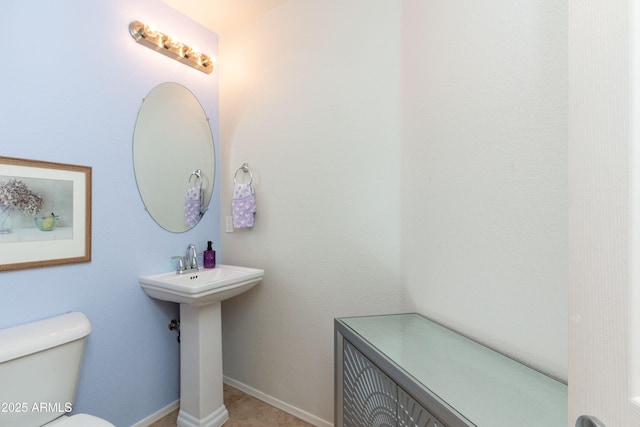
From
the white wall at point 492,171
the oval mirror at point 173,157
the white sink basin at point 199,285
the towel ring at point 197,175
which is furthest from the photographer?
the towel ring at point 197,175

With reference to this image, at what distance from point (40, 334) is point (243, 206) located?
1.13 meters

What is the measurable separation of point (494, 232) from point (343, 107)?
1.03m

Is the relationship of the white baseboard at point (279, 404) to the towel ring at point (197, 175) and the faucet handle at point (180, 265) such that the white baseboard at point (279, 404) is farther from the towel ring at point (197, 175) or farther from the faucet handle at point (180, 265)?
the towel ring at point (197, 175)

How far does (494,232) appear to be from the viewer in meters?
0.96

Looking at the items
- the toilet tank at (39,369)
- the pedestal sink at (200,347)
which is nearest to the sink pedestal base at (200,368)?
the pedestal sink at (200,347)

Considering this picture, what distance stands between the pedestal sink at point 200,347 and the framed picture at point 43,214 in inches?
16.5

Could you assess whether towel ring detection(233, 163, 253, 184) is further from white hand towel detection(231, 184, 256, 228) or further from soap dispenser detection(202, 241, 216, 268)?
soap dispenser detection(202, 241, 216, 268)

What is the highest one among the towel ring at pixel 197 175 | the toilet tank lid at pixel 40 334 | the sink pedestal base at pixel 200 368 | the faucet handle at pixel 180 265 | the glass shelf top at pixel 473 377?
the towel ring at pixel 197 175

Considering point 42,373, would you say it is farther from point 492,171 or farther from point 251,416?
point 492,171

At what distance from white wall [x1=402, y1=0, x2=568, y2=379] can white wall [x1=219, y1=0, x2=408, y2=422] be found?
19 cm

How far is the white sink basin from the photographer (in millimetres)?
1507

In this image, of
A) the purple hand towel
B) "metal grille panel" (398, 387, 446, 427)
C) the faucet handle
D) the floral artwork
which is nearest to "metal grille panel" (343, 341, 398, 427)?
"metal grille panel" (398, 387, 446, 427)

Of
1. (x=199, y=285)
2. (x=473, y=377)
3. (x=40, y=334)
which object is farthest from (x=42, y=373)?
(x=473, y=377)

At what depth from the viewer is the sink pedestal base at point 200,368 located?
1.68 meters
